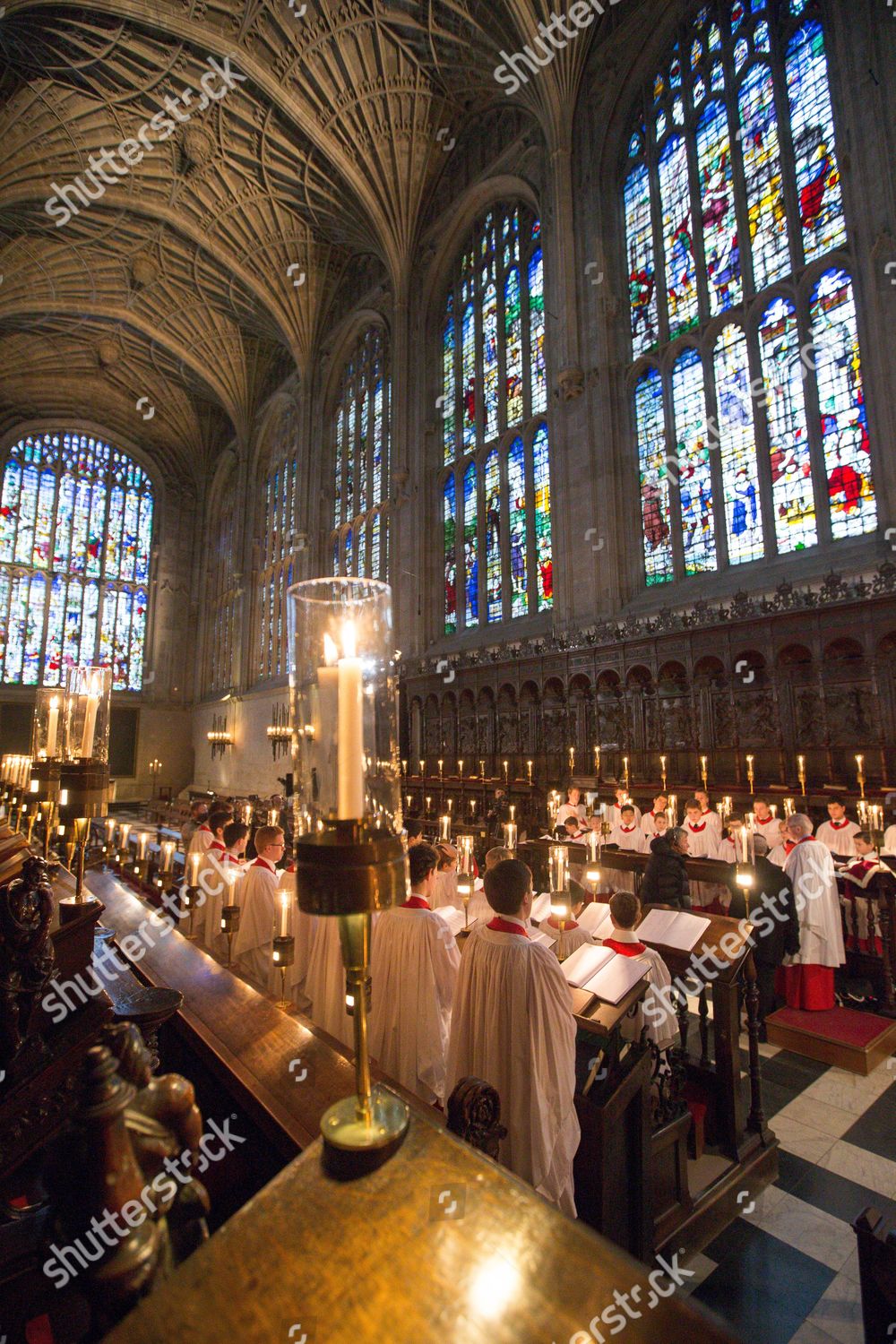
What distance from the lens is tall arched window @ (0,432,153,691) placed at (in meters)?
24.4

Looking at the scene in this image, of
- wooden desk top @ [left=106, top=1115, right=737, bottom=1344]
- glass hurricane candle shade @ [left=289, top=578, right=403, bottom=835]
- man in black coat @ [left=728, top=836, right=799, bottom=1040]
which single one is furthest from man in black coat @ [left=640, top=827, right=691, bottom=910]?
wooden desk top @ [left=106, top=1115, right=737, bottom=1344]

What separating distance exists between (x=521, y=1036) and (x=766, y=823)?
5.46 metres

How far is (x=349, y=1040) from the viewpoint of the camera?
138 inches

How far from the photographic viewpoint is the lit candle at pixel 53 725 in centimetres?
353

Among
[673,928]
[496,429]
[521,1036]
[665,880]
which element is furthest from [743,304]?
[521,1036]

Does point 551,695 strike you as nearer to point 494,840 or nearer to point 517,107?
point 494,840

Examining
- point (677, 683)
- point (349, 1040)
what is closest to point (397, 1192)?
point (349, 1040)

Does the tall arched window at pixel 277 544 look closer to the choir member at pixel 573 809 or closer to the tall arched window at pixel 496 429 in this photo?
the tall arched window at pixel 496 429

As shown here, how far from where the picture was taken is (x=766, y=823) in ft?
22.2

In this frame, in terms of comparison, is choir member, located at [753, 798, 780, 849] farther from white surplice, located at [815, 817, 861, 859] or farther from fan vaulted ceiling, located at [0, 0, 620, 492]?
fan vaulted ceiling, located at [0, 0, 620, 492]

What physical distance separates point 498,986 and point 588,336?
12278 mm

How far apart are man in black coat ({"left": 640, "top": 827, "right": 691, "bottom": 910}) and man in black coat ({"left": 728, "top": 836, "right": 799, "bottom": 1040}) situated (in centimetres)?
45

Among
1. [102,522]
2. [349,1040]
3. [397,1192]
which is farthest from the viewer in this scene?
[102,522]

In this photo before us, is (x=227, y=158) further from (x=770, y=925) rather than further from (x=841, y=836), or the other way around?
(x=770, y=925)
